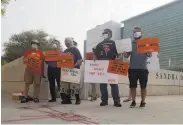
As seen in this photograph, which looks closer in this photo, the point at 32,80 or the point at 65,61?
the point at 65,61

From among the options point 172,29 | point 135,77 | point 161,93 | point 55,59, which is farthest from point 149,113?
point 172,29

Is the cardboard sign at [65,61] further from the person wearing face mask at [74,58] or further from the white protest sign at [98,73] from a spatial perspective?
the white protest sign at [98,73]

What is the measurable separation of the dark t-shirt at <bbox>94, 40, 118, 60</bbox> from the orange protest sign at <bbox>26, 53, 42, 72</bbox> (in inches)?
58.7

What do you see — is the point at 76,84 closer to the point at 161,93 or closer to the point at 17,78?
the point at 17,78

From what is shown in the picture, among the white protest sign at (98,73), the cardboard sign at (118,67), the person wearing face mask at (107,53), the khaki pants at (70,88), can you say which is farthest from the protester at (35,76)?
the cardboard sign at (118,67)

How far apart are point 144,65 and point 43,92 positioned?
2.94 meters

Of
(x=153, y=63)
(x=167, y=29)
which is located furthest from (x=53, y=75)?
(x=167, y=29)

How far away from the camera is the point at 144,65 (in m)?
6.20

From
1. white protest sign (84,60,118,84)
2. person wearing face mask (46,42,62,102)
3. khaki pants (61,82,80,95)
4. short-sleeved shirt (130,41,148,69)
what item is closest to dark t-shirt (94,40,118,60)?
white protest sign (84,60,118,84)

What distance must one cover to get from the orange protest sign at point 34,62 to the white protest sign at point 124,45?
1.88 m

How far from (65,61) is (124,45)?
1391 mm

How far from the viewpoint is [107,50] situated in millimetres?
6402

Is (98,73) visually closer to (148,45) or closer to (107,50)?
(107,50)

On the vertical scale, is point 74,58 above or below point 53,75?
above
